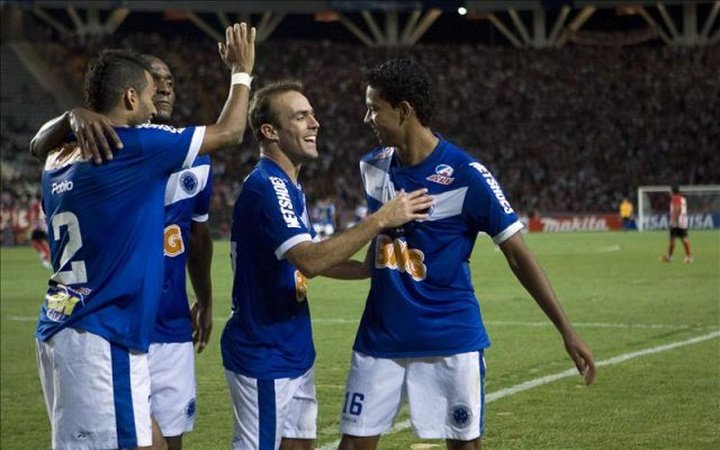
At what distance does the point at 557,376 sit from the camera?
11.5 m

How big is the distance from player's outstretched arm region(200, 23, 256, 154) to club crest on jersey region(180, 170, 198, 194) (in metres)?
0.94

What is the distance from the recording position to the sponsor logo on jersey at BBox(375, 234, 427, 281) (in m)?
5.63

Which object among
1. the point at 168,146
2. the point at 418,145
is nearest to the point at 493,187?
the point at 418,145

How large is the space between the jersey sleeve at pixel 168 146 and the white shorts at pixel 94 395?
727 mm

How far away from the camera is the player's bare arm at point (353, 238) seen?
527 cm

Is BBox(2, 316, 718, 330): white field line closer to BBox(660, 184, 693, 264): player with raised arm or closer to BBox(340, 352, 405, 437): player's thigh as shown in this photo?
BBox(340, 352, 405, 437): player's thigh

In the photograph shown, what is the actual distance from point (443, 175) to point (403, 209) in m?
0.40

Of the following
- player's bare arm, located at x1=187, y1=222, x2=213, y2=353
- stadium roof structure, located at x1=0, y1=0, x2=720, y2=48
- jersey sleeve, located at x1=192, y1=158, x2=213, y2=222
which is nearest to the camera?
jersey sleeve, located at x1=192, y1=158, x2=213, y2=222

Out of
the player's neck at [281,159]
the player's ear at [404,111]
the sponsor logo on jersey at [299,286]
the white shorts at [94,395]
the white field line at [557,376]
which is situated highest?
the player's ear at [404,111]

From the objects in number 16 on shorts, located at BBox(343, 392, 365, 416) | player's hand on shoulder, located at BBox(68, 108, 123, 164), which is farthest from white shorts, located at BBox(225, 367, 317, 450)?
player's hand on shoulder, located at BBox(68, 108, 123, 164)

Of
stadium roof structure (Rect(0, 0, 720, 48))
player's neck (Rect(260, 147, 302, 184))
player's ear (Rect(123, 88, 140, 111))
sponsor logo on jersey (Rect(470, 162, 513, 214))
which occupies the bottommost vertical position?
sponsor logo on jersey (Rect(470, 162, 513, 214))

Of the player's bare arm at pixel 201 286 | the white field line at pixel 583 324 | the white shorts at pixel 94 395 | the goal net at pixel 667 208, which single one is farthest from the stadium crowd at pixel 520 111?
the white shorts at pixel 94 395

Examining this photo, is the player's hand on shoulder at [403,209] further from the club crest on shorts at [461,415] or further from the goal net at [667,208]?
the goal net at [667,208]

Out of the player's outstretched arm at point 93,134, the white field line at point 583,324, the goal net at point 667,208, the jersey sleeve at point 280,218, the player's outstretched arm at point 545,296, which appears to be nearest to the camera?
the player's outstretched arm at point 93,134
